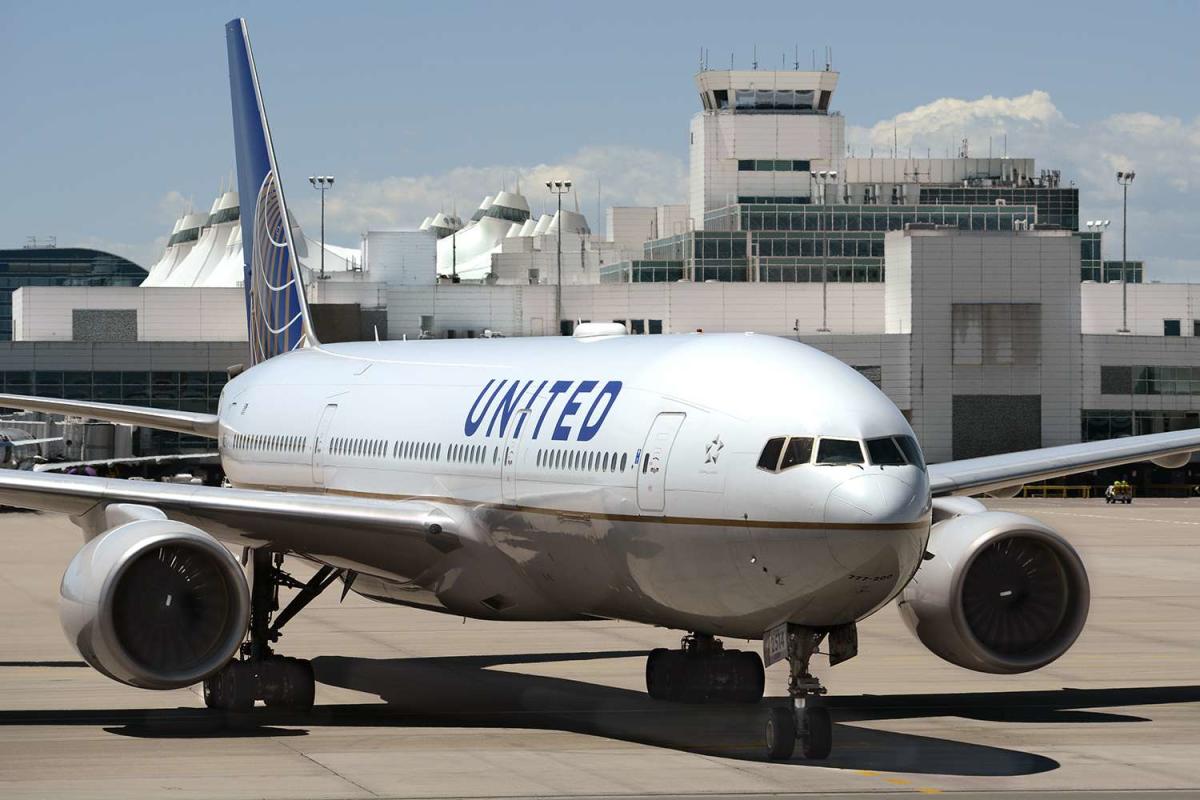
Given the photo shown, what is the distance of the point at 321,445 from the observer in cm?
2794

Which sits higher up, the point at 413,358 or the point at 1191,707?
the point at 413,358

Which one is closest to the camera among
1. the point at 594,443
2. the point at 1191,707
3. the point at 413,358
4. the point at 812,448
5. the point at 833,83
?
the point at 812,448

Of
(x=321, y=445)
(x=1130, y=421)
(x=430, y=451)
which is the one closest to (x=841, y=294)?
(x=1130, y=421)

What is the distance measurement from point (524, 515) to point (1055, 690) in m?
8.21

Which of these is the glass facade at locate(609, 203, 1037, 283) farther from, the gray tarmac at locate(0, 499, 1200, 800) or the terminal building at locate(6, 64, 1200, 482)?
the gray tarmac at locate(0, 499, 1200, 800)

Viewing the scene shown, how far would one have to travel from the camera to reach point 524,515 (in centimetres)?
2147

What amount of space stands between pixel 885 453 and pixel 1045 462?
8059 mm

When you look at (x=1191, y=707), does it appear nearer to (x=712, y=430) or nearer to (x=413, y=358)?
(x=712, y=430)

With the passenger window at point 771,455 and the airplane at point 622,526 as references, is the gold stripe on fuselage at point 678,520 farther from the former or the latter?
the passenger window at point 771,455

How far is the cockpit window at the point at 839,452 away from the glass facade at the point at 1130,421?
105m

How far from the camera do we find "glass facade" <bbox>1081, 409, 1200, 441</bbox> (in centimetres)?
11994

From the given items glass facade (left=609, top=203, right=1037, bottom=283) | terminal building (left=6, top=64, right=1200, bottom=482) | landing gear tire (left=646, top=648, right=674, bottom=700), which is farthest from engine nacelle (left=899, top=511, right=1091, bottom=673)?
glass facade (left=609, top=203, right=1037, bottom=283)

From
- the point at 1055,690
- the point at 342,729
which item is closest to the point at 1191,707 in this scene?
the point at 1055,690

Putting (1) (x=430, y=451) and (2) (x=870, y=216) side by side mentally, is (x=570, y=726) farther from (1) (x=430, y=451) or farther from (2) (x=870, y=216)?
(2) (x=870, y=216)
